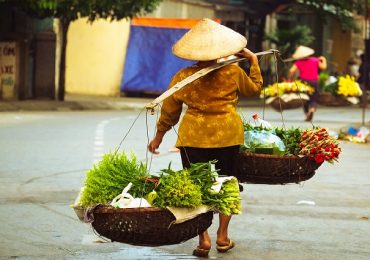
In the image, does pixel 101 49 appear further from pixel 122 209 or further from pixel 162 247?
pixel 122 209

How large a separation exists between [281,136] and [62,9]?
69.8 feet

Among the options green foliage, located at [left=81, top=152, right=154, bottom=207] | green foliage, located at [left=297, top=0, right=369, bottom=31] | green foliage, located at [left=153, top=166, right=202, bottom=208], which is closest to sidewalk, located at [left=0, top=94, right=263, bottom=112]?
green foliage, located at [left=297, top=0, right=369, bottom=31]

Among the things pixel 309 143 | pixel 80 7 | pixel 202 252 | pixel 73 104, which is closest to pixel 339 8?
pixel 73 104

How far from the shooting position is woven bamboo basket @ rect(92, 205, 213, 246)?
7.00 meters

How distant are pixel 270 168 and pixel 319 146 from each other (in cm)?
41

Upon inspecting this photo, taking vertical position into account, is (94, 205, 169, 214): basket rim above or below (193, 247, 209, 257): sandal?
above

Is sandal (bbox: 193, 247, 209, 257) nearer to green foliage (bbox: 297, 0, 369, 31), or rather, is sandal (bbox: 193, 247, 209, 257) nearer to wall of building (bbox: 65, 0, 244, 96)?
wall of building (bbox: 65, 0, 244, 96)

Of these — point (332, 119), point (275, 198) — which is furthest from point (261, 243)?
point (332, 119)

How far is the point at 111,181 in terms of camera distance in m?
7.34

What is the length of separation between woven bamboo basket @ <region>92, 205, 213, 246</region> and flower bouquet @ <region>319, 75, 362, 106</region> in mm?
17832

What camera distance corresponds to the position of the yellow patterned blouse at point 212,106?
800 centimetres

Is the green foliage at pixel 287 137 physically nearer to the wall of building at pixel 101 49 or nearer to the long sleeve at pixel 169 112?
the long sleeve at pixel 169 112

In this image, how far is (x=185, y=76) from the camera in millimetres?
7965

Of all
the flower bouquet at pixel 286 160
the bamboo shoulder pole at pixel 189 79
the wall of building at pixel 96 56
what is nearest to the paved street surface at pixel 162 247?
the bamboo shoulder pole at pixel 189 79
